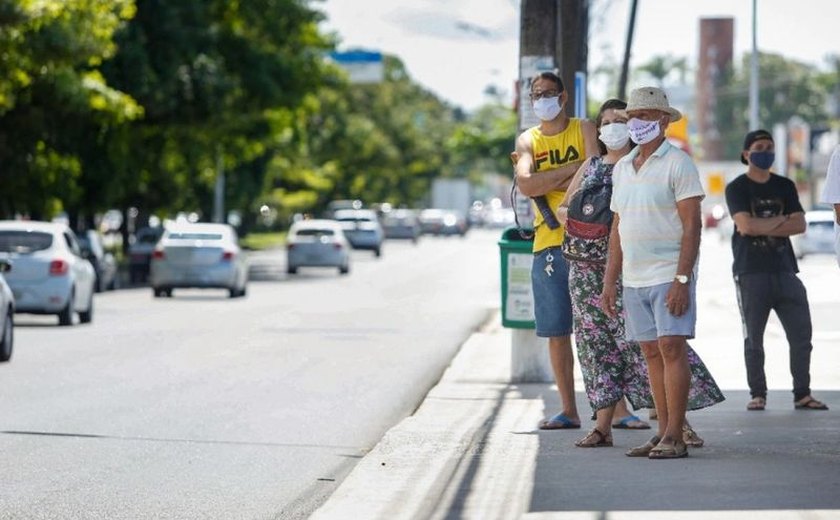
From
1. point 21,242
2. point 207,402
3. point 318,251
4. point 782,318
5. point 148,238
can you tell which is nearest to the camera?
point 782,318

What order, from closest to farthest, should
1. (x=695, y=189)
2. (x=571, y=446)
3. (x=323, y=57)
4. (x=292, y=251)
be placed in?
(x=695, y=189)
(x=571, y=446)
(x=292, y=251)
(x=323, y=57)

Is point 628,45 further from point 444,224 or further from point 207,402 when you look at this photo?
point 444,224

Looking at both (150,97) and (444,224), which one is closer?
Result: (150,97)

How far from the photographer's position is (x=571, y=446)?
35.6 feet

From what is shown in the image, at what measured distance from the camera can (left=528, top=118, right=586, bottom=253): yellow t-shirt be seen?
37.8 feet

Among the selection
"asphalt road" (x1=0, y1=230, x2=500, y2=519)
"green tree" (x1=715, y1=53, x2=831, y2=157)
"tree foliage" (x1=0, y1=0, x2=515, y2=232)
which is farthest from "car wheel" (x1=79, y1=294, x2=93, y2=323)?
"green tree" (x1=715, y1=53, x2=831, y2=157)

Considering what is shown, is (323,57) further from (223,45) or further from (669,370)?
(669,370)

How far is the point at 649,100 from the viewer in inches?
392

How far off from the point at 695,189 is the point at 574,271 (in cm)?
128

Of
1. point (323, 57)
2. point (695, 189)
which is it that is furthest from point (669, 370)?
point (323, 57)

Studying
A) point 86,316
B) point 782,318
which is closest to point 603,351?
point 782,318

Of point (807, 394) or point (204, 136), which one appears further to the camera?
point (204, 136)

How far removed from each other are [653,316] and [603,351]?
897 millimetres

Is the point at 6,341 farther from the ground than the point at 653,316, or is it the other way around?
the point at 653,316
